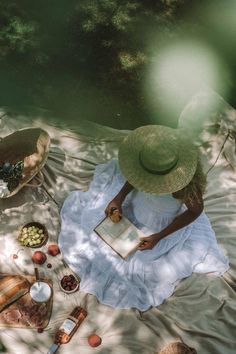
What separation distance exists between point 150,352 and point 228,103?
439 cm

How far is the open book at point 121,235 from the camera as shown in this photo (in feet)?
16.9

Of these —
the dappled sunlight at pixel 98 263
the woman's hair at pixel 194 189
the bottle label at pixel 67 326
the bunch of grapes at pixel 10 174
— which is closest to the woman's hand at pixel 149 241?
the dappled sunlight at pixel 98 263

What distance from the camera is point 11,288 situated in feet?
16.7

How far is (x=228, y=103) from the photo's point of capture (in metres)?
7.50

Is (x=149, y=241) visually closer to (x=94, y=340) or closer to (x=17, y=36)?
(x=94, y=340)

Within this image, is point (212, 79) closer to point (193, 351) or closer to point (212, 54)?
point (212, 54)

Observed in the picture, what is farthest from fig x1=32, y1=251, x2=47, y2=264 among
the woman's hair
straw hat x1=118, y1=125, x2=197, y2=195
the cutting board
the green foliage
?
the green foliage

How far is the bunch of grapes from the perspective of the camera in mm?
5738

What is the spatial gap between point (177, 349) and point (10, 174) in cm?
296

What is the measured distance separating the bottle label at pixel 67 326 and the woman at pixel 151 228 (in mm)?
423

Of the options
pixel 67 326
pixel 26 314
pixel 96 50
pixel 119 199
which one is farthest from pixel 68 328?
pixel 96 50

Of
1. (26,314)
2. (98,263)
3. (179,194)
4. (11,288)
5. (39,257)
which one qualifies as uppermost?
(179,194)

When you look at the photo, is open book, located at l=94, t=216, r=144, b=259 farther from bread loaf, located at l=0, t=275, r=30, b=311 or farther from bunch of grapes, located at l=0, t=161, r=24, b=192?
bunch of grapes, located at l=0, t=161, r=24, b=192

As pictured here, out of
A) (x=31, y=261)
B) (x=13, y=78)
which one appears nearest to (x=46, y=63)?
(x=13, y=78)
